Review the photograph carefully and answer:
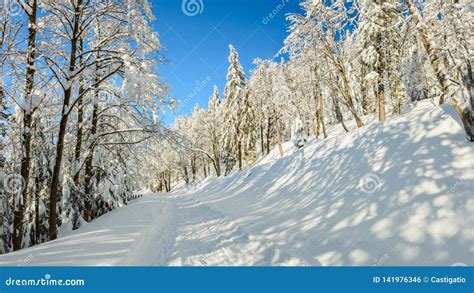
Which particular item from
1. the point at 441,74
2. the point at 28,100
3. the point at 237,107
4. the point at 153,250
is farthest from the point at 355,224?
the point at 237,107

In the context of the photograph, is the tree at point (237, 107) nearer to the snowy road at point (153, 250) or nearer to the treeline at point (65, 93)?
the treeline at point (65, 93)

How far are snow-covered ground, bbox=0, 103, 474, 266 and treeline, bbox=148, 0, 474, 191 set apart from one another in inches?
62.6

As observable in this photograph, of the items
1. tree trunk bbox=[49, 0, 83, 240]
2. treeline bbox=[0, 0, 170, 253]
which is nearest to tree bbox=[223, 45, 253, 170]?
treeline bbox=[0, 0, 170, 253]

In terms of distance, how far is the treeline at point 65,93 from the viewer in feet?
21.8

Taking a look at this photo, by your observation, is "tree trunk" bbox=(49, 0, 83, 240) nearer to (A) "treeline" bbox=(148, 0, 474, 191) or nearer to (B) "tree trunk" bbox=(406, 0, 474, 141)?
(A) "treeline" bbox=(148, 0, 474, 191)

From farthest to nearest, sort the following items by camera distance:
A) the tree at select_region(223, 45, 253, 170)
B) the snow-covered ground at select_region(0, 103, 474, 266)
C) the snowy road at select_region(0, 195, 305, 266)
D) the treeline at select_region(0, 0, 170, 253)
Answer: the tree at select_region(223, 45, 253, 170) < the treeline at select_region(0, 0, 170, 253) < the snow-covered ground at select_region(0, 103, 474, 266) < the snowy road at select_region(0, 195, 305, 266)

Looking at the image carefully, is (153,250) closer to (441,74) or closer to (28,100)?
(28,100)

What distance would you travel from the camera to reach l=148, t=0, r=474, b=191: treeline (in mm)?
7367

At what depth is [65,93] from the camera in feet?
23.9

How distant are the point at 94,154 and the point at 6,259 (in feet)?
23.7

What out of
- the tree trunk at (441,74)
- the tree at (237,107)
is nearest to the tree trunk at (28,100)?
the tree trunk at (441,74)

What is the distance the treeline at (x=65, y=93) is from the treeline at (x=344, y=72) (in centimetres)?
271

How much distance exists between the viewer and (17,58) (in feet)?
23.3
